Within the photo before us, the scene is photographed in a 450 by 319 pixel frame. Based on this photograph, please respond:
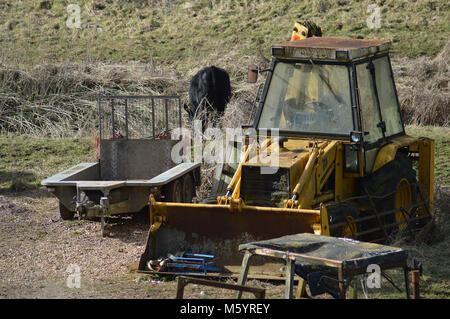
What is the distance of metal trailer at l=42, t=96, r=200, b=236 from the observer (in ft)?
30.9

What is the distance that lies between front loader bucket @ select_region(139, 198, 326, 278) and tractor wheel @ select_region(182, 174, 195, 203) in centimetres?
235

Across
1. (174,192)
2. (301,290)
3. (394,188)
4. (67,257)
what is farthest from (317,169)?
(67,257)

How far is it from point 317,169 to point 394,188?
1148 mm

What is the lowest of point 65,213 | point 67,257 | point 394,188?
→ point 67,257

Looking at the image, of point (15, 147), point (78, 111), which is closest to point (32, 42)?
point (78, 111)

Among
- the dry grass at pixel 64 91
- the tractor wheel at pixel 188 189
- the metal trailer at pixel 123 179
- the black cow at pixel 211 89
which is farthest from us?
the dry grass at pixel 64 91

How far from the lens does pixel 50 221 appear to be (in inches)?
415

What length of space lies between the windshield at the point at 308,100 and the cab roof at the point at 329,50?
0.12 metres

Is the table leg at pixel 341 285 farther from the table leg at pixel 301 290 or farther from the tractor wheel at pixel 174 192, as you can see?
the tractor wheel at pixel 174 192

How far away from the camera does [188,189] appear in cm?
1074

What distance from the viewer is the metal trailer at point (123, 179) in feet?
30.9

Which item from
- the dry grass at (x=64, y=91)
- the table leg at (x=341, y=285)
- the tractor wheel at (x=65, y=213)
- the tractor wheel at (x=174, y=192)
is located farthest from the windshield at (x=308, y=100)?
the dry grass at (x=64, y=91)

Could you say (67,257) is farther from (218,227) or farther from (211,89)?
(211,89)

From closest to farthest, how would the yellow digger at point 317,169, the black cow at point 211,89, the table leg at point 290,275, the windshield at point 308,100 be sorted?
the table leg at point 290,275 < the yellow digger at point 317,169 < the windshield at point 308,100 < the black cow at point 211,89
